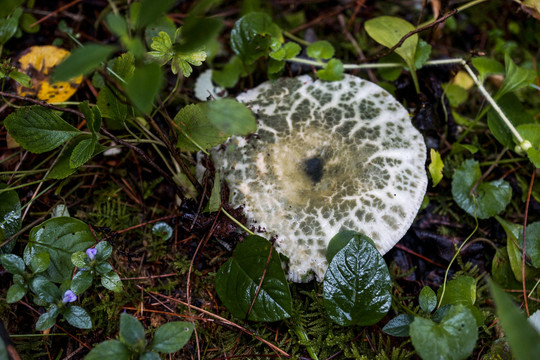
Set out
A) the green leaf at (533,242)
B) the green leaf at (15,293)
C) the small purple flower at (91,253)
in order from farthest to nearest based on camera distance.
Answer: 1. the green leaf at (533,242)
2. the small purple flower at (91,253)
3. the green leaf at (15,293)

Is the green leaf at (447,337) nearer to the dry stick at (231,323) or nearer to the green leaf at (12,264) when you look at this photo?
the dry stick at (231,323)

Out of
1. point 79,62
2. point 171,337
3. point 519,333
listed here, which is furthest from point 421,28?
point 171,337

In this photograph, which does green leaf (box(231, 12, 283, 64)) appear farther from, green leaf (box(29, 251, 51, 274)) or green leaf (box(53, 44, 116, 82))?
green leaf (box(29, 251, 51, 274))

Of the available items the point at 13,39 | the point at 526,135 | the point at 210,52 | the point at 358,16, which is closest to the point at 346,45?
the point at 358,16

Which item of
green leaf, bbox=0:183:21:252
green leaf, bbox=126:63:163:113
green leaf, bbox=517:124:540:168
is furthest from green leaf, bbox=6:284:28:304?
green leaf, bbox=517:124:540:168

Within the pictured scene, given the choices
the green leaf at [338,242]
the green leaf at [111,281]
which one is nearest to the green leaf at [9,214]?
the green leaf at [111,281]

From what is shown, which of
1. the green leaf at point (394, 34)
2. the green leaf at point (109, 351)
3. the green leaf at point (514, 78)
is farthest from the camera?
the green leaf at point (394, 34)
